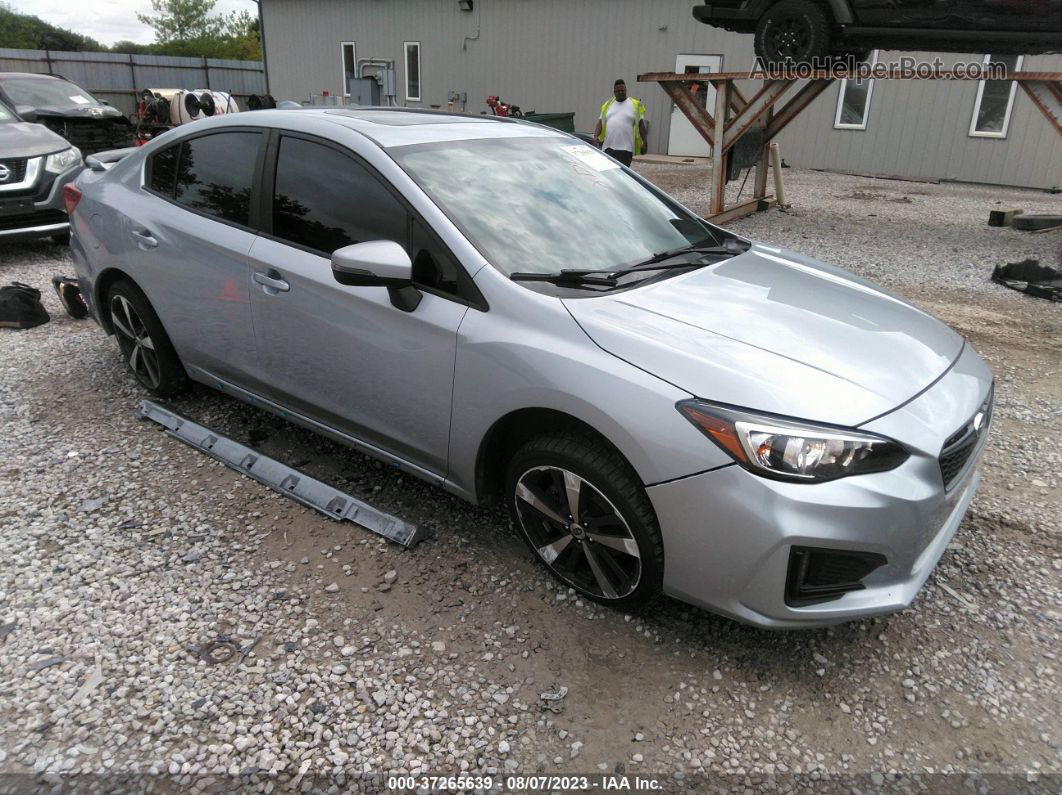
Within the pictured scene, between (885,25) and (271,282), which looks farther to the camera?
(885,25)

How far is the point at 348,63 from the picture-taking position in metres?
23.3

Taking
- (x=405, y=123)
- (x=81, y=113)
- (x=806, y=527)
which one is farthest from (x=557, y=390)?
(x=81, y=113)

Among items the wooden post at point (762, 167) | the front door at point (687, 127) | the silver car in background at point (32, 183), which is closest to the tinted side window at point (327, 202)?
the silver car in background at point (32, 183)

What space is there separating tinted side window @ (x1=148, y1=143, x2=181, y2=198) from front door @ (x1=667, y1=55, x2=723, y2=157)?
1544 centimetres

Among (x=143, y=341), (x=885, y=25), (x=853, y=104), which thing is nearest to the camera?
(x=143, y=341)

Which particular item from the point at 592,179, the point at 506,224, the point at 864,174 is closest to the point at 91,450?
the point at 506,224

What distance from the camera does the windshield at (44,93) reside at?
9.82 m

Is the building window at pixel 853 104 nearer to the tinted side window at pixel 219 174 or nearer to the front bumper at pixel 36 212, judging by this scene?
the front bumper at pixel 36 212

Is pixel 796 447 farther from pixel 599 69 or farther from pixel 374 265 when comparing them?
pixel 599 69

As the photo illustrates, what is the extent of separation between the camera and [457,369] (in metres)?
2.69

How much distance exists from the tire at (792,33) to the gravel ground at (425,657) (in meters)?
7.21

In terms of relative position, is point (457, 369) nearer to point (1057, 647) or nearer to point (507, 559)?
point (507, 559)

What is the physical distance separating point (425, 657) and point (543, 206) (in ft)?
5.84

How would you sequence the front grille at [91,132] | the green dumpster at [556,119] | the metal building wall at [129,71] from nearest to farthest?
1. the front grille at [91,132]
2. the green dumpster at [556,119]
3. the metal building wall at [129,71]
